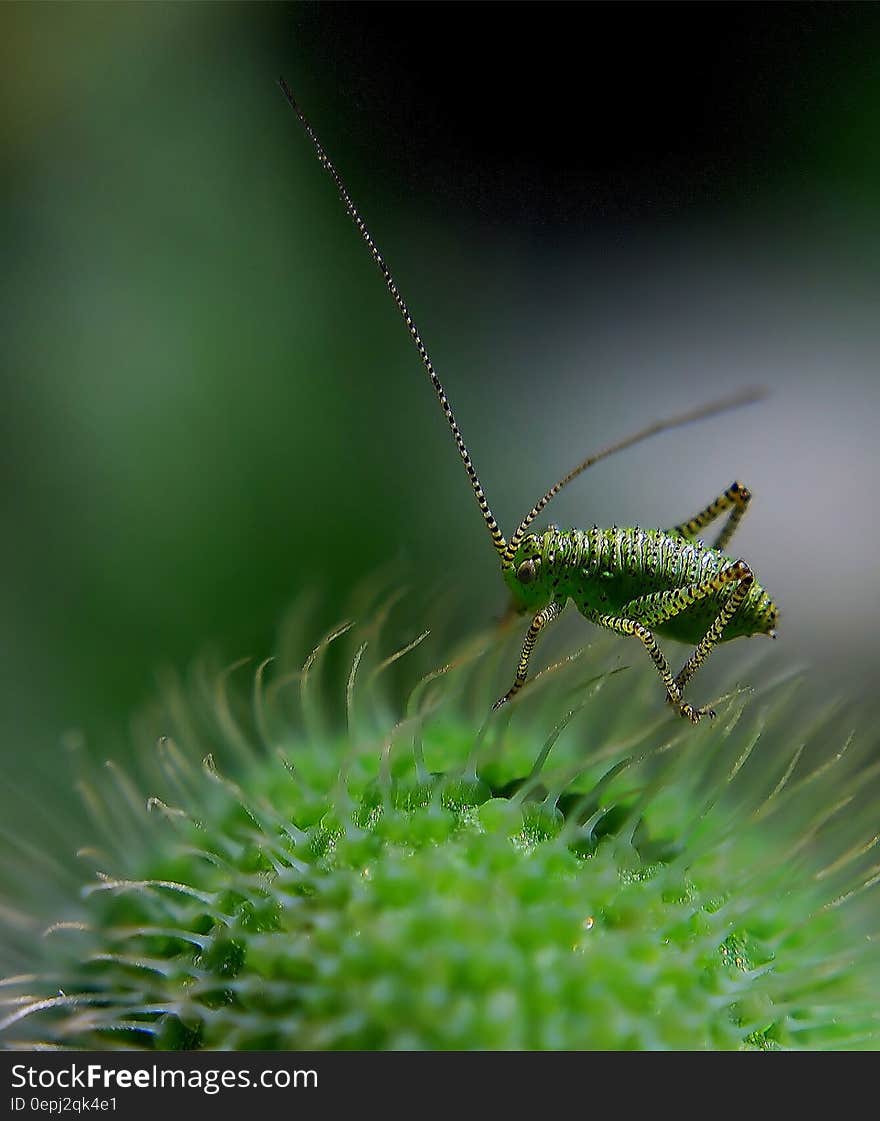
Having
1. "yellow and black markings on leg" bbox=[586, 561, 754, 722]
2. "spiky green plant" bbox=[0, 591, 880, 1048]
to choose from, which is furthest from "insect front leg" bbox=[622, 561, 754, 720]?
"spiky green plant" bbox=[0, 591, 880, 1048]

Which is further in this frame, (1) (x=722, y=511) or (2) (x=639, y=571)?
(1) (x=722, y=511)

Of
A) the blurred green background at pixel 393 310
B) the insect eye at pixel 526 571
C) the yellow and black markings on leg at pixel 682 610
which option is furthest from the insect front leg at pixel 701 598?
the blurred green background at pixel 393 310

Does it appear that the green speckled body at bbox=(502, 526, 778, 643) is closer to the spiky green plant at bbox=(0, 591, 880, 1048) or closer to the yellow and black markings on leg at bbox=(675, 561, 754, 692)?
the yellow and black markings on leg at bbox=(675, 561, 754, 692)

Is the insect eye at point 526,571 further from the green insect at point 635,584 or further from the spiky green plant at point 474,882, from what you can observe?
A: the spiky green plant at point 474,882

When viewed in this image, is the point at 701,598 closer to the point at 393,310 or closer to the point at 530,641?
the point at 530,641

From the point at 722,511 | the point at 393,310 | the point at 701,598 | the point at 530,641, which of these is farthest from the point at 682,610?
the point at 393,310

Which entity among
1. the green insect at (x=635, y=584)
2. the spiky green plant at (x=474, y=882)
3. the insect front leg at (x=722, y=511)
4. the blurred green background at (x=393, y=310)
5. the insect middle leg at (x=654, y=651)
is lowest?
the spiky green plant at (x=474, y=882)

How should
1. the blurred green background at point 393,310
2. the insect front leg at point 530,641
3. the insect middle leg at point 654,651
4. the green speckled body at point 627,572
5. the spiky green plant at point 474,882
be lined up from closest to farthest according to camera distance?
the spiky green plant at point 474,882 < the insect middle leg at point 654,651 < the insect front leg at point 530,641 < the green speckled body at point 627,572 < the blurred green background at point 393,310
